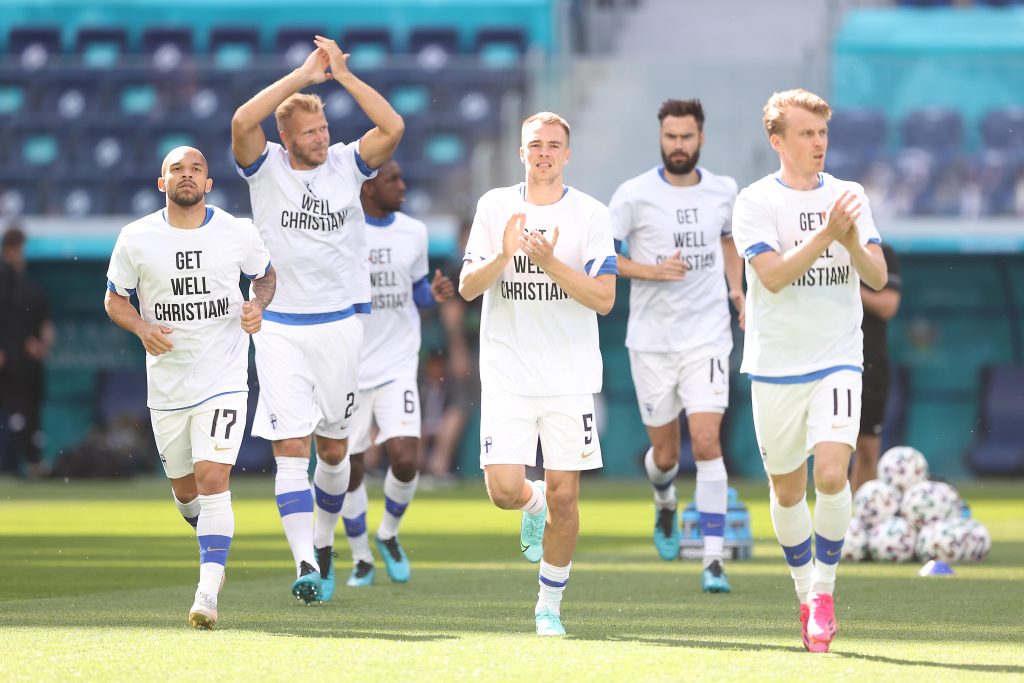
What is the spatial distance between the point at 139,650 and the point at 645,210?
4.84 metres

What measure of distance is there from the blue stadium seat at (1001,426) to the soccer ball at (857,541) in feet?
36.1

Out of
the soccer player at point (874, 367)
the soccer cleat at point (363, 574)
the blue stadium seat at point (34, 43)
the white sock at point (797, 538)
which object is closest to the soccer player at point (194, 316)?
the soccer cleat at point (363, 574)

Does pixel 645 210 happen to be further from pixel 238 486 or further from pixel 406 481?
pixel 238 486

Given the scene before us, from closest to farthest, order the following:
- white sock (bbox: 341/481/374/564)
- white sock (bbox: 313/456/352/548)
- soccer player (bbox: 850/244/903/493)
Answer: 1. white sock (bbox: 313/456/352/548)
2. white sock (bbox: 341/481/374/564)
3. soccer player (bbox: 850/244/903/493)

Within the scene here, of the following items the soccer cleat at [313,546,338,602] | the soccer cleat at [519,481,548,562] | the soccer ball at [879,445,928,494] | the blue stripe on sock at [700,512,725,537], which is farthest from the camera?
the soccer ball at [879,445,928,494]

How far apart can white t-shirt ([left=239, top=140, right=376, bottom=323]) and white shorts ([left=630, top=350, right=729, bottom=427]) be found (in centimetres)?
230

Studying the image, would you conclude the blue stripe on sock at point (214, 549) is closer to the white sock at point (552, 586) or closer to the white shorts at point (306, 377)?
the white shorts at point (306, 377)

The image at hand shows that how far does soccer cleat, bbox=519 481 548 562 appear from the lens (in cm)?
856

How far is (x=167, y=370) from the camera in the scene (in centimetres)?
844

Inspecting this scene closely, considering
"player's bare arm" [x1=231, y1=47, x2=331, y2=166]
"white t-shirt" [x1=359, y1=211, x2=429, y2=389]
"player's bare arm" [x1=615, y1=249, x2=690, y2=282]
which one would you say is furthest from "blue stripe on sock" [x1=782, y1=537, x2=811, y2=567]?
"white t-shirt" [x1=359, y1=211, x2=429, y2=389]

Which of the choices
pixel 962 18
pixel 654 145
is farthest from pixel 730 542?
pixel 962 18

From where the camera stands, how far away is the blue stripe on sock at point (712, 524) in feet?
33.9

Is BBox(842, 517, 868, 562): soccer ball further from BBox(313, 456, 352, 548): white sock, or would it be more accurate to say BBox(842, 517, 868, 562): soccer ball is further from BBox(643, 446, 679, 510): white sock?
BBox(313, 456, 352, 548): white sock

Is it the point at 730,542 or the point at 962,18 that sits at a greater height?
the point at 962,18
